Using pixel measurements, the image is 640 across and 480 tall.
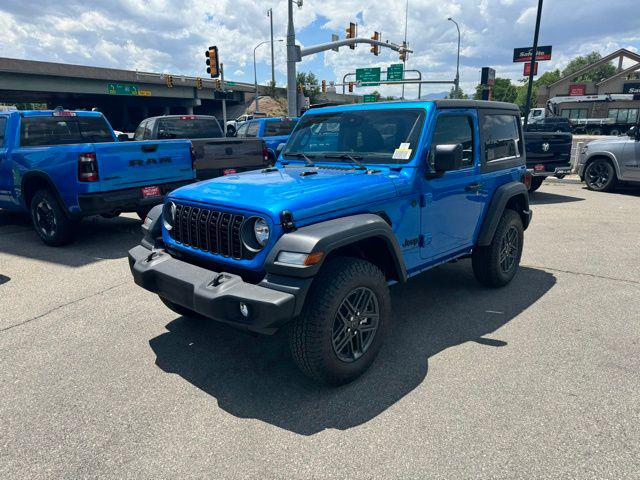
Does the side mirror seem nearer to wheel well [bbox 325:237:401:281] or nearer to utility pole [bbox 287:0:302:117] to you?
wheel well [bbox 325:237:401:281]

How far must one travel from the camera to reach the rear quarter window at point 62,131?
7062mm

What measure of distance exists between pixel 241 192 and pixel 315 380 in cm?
136

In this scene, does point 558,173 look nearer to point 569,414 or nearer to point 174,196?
point 569,414

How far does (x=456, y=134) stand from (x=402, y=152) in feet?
2.45

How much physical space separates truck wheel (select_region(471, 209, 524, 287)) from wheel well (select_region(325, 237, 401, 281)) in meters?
1.62

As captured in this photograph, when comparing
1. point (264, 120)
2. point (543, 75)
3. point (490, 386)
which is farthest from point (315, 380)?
point (543, 75)

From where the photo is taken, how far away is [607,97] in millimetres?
53625

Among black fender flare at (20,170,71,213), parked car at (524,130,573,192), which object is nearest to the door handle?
black fender flare at (20,170,71,213)

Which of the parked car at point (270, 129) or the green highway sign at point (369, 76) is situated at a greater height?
the green highway sign at point (369, 76)

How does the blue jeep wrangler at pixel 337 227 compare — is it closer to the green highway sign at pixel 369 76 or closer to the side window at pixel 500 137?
the side window at pixel 500 137

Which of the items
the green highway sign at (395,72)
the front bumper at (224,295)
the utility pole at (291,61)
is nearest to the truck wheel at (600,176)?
A: the front bumper at (224,295)

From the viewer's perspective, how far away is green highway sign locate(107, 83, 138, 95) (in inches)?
1724

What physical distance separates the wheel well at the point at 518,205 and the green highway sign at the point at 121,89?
46.8m

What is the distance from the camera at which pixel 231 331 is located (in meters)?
3.96
